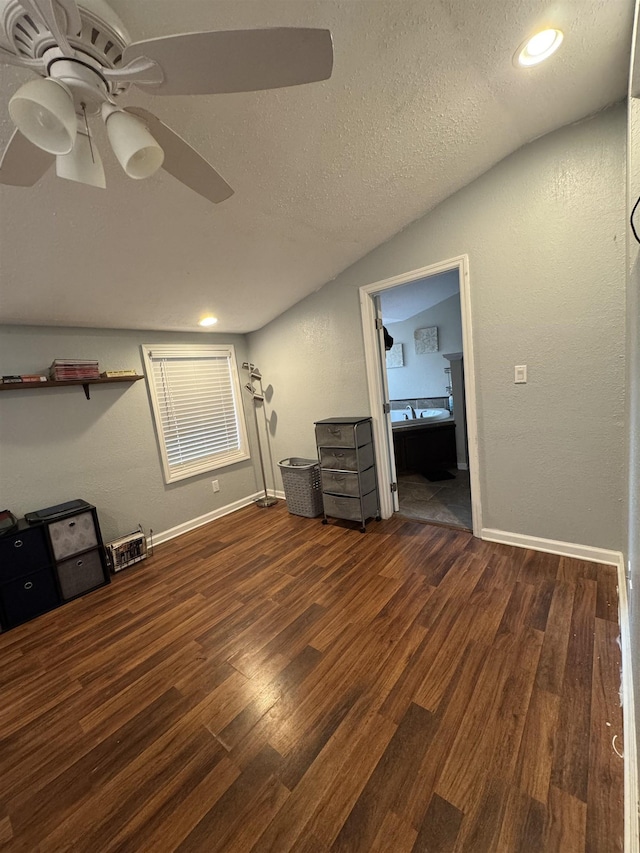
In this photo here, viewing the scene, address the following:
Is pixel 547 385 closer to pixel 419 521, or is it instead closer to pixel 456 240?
pixel 456 240

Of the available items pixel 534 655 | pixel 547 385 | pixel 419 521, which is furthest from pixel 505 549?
pixel 547 385

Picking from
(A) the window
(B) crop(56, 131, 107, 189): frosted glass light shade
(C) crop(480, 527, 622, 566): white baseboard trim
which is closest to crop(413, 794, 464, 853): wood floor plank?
(C) crop(480, 527, 622, 566): white baseboard trim

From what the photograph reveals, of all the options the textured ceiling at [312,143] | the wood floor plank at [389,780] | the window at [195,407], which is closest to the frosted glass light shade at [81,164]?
the textured ceiling at [312,143]

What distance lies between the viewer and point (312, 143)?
5.04ft

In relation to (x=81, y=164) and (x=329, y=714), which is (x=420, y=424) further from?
(x=81, y=164)

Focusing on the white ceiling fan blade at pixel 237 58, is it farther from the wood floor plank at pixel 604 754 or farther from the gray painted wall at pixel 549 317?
the wood floor plank at pixel 604 754

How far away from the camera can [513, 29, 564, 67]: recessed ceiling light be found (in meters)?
1.29

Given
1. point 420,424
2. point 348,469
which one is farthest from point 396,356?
point 348,469

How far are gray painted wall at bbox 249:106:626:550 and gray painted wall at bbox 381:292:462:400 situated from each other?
2.33 metres

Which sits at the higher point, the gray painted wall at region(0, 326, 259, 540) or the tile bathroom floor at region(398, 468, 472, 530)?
the gray painted wall at region(0, 326, 259, 540)

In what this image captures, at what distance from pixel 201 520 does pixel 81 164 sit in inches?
124

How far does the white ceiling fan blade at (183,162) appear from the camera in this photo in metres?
0.87

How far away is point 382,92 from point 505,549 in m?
2.69

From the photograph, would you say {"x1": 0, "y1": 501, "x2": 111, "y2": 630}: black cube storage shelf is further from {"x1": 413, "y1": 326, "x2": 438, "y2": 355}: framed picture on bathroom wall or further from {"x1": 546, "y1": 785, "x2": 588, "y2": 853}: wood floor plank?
{"x1": 413, "y1": 326, "x2": 438, "y2": 355}: framed picture on bathroom wall
